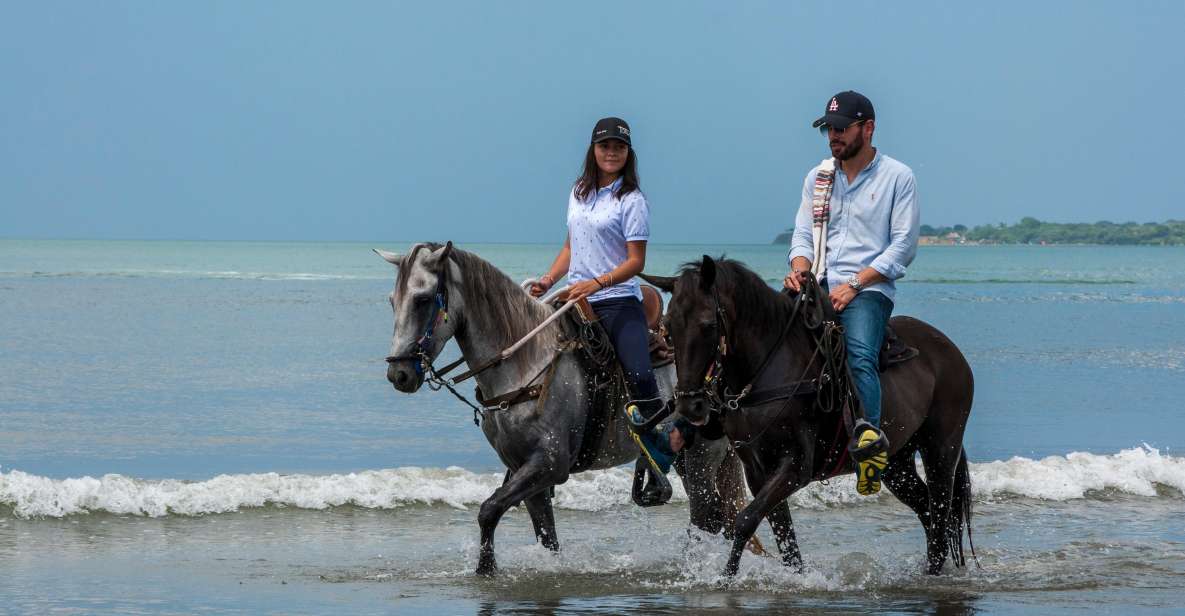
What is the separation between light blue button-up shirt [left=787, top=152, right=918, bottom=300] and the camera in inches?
308

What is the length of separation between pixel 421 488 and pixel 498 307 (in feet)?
15.8

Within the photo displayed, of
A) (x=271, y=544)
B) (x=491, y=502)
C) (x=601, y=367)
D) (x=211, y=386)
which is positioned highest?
(x=601, y=367)

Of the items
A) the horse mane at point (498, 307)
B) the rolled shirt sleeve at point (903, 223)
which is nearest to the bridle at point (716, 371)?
the rolled shirt sleeve at point (903, 223)

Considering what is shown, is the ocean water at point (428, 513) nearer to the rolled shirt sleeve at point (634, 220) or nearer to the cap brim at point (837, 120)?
the rolled shirt sleeve at point (634, 220)

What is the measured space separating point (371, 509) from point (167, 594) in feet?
12.3

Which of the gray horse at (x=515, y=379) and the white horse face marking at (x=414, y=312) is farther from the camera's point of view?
the gray horse at (x=515, y=379)

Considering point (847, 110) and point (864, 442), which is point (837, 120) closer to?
point (847, 110)

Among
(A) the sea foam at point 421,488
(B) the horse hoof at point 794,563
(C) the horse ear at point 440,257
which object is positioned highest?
(C) the horse ear at point 440,257

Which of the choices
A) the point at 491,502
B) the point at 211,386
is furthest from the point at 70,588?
the point at 211,386

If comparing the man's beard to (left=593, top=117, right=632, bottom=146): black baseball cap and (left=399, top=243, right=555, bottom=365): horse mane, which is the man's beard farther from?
(left=399, top=243, right=555, bottom=365): horse mane

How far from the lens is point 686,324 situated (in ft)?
22.9

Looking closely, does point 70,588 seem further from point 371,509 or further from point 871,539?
point 871,539

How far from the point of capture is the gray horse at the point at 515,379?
774cm

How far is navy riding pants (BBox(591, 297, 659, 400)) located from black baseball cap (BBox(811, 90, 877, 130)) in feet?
5.38
